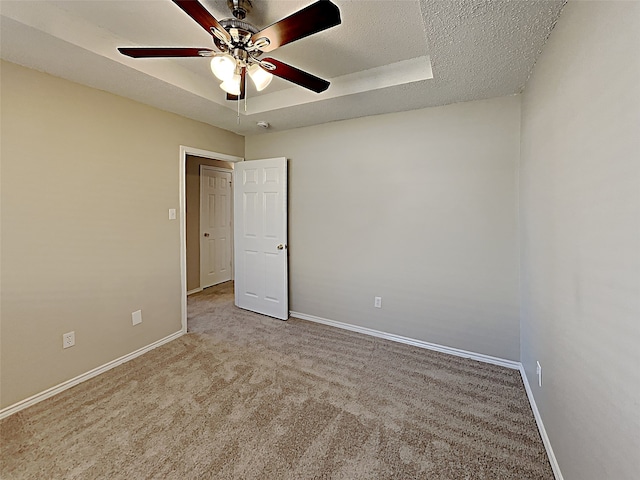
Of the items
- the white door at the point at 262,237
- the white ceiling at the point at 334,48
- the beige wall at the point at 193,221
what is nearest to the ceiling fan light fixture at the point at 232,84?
the white ceiling at the point at 334,48

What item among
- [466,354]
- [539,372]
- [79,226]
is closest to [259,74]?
[79,226]

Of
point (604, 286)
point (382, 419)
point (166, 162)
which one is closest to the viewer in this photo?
point (604, 286)

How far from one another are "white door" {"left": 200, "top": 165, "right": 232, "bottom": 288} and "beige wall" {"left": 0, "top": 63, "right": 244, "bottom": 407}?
2012 mm

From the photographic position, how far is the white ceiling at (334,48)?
1.59m

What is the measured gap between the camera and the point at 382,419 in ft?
6.40

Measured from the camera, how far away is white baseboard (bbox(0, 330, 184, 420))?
6.60 ft

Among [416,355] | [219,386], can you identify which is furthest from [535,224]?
[219,386]

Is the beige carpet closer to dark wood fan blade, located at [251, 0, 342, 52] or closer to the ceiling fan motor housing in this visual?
dark wood fan blade, located at [251, 0, 342, 52]

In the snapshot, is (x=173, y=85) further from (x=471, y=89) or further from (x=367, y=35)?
(x=471, y=89)

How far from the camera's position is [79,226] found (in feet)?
Result: 7.70

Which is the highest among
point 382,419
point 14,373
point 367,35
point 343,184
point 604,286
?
point 367,35

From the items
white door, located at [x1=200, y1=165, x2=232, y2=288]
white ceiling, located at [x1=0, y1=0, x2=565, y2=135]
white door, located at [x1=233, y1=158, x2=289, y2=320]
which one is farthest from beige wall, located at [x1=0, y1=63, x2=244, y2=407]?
white door, located at [x1=200, y1=165, x2=232, y2=288]

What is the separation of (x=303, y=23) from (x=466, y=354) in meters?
2.86

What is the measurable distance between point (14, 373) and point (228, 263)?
3.75 meters
